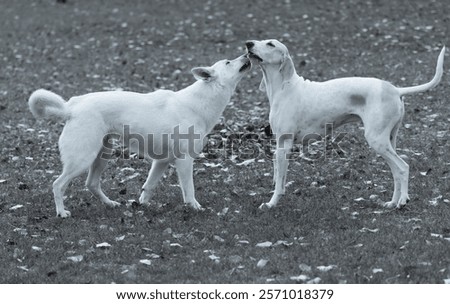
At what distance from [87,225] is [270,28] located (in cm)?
1401

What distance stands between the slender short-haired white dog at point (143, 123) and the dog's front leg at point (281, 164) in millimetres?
804

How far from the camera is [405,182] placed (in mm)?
8000

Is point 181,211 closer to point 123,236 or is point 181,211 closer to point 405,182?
point 123,236

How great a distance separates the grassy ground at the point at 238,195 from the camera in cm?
642

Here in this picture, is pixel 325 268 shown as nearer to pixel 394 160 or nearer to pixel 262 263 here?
pixel 262 263

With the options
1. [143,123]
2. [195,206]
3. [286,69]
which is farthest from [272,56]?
[195,206]

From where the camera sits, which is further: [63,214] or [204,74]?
[204,74]

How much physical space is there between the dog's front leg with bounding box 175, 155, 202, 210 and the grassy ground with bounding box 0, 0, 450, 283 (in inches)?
5.3

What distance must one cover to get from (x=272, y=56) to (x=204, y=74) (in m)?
0.78

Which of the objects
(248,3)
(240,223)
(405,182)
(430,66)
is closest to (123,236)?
(240,223)

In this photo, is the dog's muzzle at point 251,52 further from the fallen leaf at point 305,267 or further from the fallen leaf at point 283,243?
the fallen leaf at point 305,267

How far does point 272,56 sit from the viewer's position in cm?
836

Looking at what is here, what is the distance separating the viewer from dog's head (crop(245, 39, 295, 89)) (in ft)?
27.3
